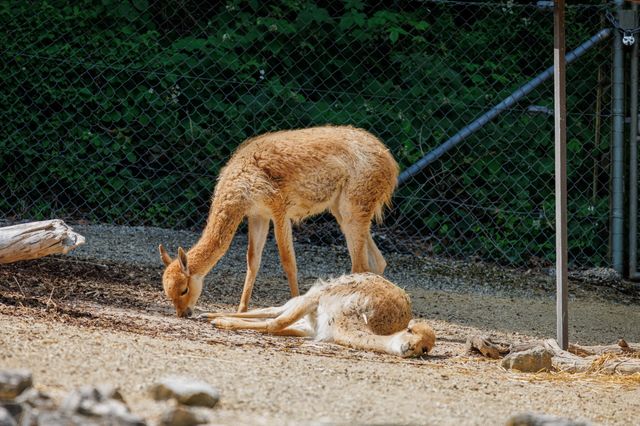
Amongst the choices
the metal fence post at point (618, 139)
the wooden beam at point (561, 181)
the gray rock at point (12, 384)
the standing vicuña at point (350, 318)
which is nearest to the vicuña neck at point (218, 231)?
the standing vicuña at point (350, 318)

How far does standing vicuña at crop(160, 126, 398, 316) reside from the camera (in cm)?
840

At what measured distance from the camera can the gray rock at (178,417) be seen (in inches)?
157

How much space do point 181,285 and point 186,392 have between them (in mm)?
3502

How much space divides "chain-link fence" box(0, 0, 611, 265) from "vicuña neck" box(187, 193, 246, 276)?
A: 2.35 meters

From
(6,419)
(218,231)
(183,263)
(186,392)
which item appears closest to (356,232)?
(218,231)

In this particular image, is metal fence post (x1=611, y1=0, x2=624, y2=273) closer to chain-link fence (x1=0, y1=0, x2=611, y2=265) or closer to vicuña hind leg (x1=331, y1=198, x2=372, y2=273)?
chain-link fence (x1=0, y1=0, x2=611, y2=265)

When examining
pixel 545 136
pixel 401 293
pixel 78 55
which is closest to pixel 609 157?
pixel 545 136

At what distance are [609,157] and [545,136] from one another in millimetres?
658

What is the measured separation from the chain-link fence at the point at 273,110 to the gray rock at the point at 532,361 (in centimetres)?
433

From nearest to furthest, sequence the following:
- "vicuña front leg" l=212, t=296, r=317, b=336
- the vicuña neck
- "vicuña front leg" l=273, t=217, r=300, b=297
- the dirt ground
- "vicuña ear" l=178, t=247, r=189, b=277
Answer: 1. the dirt ground
2. "vicuña front leg" l=212, t=296, r=317, b=336
3. "vicuña ear" l=178, t=247, r=189, b=277
4. the vicuña neck
5. "vicuña front leg" l=273, t=217, r=300, b=297

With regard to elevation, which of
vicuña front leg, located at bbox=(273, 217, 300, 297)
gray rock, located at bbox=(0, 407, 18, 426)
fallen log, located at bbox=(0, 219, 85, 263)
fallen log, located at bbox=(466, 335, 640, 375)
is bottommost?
fallen log, located at bbox=(466, 335, 640, 375)

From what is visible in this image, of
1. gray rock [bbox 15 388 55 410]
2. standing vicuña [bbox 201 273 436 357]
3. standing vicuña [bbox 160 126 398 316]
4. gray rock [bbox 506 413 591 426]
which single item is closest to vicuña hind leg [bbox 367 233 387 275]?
standing vicuña [bbox 160 126 398 316]

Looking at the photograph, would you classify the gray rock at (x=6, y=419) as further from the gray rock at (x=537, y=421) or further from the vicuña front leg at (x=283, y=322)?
the vicuña front leg at (x=283, y=322)

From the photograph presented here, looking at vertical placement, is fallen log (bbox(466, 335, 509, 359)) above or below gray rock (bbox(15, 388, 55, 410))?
below
